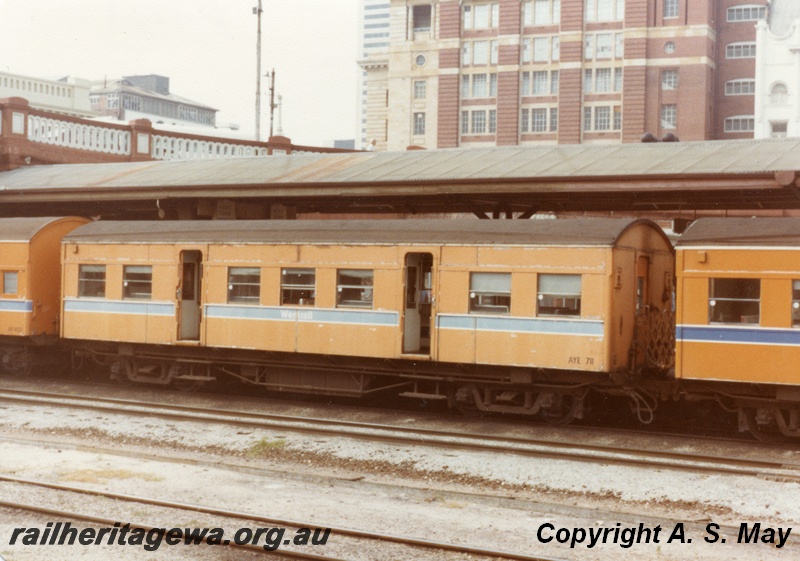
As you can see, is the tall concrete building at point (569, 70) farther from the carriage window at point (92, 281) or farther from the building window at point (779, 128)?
the carriage window at point (92, 281)

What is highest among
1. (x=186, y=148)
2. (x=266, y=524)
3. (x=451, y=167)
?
(x=186, y=148)

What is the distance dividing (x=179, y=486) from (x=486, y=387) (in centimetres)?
619

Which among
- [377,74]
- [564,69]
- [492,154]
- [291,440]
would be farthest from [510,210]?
[377,74]

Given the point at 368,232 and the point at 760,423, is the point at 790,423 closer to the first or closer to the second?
the point at 760,423

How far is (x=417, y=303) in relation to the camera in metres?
17.1

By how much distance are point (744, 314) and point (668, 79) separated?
63.8 meters

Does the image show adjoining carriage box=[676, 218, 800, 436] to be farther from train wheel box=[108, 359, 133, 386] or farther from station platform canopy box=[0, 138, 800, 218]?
train wheel box=[108, 359, 133, 386]

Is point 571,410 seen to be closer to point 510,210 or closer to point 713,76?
point 510,210

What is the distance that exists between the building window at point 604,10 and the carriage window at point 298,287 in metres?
63.9

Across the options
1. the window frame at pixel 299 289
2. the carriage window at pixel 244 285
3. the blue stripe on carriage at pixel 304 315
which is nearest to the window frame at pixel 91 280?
the blue stripe on carriage at pixel 304 315

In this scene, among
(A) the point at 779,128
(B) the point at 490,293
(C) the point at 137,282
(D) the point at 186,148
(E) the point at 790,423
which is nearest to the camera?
(E) the point at 790,423

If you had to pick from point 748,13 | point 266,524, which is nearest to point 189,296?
point 266,524

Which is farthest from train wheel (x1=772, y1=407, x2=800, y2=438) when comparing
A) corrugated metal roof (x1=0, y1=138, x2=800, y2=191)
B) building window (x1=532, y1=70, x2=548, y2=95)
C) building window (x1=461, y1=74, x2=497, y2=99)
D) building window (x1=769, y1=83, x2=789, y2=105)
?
building window (x1=461, y1=74, x2=497, y2=99)

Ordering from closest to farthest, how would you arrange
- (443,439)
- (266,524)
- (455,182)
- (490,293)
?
(266,524) < (443,439) < (490,293) < (455,182)
